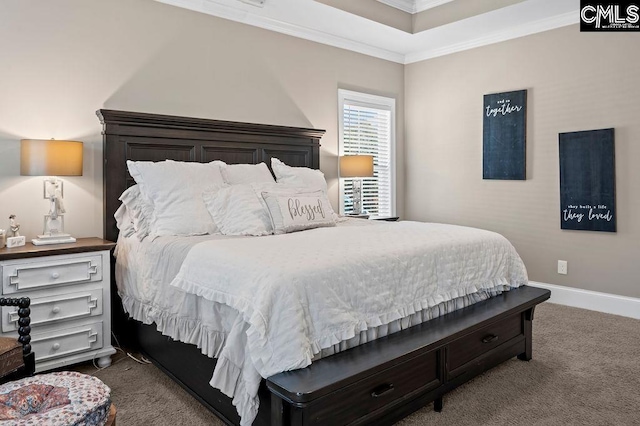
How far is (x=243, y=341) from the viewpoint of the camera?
1.88 m

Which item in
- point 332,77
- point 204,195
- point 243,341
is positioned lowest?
point 243,341

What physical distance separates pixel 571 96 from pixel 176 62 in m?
3.48

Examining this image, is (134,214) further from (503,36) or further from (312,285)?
(503,36)

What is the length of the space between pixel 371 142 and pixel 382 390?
144 inches

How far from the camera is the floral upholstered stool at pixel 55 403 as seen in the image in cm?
133

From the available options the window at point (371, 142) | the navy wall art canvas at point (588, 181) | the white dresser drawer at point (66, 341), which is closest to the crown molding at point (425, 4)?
the window at point (371, 142)

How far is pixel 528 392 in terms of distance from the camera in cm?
248

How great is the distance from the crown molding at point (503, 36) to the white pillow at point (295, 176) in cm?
233

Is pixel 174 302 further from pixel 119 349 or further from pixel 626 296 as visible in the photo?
pixel 626 296

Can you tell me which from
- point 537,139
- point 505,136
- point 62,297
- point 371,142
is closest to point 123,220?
point 62,297

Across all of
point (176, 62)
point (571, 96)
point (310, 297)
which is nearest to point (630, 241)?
point (571, 96)

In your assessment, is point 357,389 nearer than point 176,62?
Yes

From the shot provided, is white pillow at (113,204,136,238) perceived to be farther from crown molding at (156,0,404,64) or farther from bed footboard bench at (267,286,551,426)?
bed footboard bench at (267,286,551,426)

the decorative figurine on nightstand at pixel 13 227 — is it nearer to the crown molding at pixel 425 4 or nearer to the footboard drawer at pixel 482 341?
the footboard drawer at pixel 482 341
